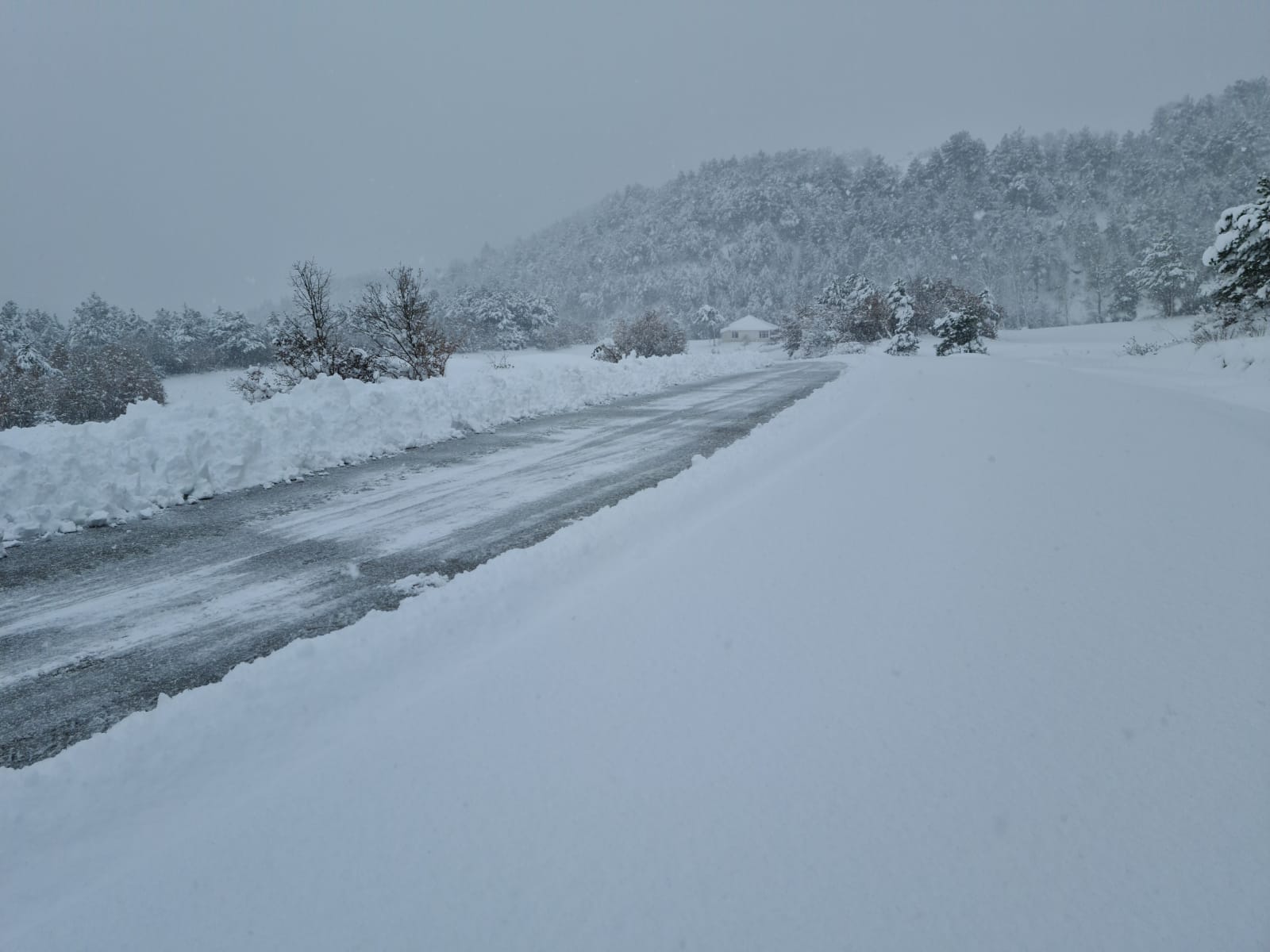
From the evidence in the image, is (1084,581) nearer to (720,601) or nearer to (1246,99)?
(720,601)

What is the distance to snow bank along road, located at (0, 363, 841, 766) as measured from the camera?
9.13 feet

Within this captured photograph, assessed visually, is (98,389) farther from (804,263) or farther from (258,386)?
(804,263)

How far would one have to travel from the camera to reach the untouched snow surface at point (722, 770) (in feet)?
4.78

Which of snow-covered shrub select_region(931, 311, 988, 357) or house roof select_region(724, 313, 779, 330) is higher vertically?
house roof select_region(724, 313, 779, 330)

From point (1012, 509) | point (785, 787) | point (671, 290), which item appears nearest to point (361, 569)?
point (785, 787)

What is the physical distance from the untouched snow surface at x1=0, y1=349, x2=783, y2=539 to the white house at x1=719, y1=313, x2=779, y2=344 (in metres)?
81.1

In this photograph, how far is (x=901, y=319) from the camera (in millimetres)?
46281

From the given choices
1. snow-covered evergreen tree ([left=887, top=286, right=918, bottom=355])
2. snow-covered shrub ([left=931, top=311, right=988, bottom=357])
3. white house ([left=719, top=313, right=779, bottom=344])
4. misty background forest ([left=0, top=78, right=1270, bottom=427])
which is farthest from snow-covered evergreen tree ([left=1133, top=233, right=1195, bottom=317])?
white house ([left=719, top=313, right=779, bottom=344])

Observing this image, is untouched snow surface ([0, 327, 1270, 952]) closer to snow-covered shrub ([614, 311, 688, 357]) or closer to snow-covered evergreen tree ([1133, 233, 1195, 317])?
snow-covered shrub ([614, 311, 688, 357])

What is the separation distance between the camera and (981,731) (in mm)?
1970

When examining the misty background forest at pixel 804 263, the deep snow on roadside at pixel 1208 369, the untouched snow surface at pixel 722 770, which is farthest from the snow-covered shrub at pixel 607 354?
the untouched snow surface at pixel 722 770

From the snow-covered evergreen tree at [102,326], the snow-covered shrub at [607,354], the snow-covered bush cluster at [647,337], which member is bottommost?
the snow-covered shrub at [607,354]

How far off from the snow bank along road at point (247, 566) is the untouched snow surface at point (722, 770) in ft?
1.71

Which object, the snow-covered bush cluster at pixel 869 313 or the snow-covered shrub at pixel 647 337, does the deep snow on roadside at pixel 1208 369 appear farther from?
the snow-covered bush cluster at pixel 869 313
